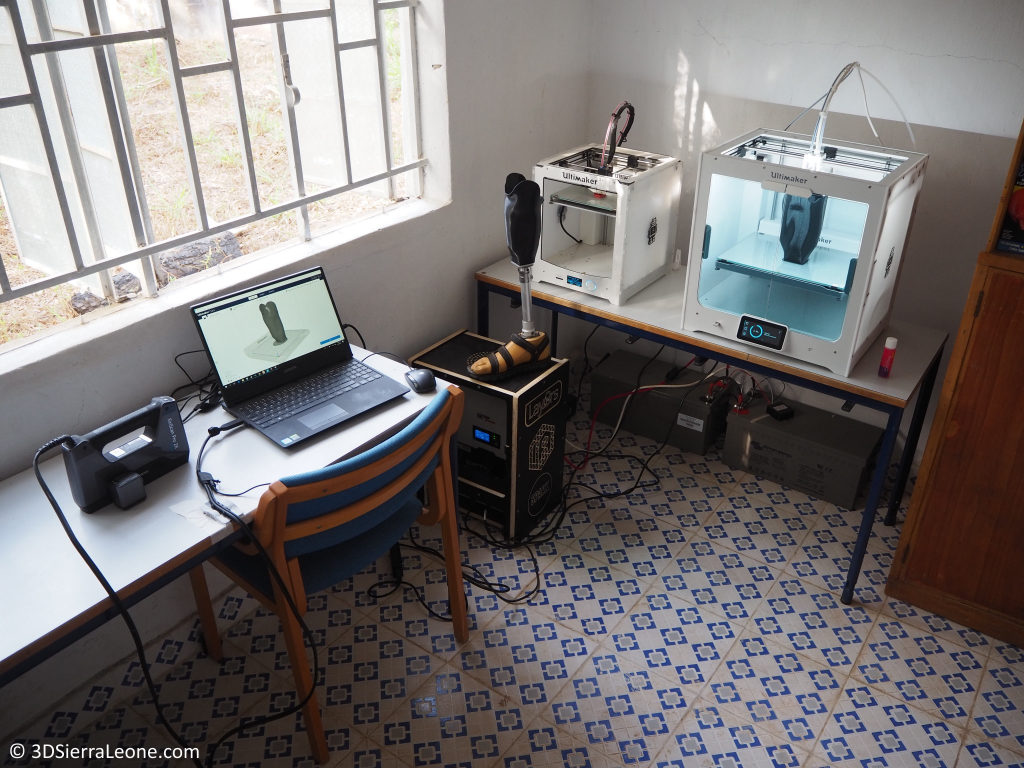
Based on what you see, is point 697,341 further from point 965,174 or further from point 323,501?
point 323,501

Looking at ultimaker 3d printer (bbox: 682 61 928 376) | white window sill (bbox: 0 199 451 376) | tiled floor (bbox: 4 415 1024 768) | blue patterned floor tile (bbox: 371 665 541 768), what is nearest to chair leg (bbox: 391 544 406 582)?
tiled floor (bbox: 4 415 1024 768)

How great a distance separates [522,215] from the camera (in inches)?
92.7

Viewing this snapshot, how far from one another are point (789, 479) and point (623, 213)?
1.14 meters

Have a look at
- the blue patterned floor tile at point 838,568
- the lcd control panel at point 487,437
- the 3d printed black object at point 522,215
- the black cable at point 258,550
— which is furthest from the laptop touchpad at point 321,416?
the blue patterned floor tile at point 838,568

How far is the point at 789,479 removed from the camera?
115 inches

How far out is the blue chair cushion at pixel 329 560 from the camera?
5.98ft

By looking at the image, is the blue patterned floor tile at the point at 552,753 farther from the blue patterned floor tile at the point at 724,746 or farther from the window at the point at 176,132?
the window at the point at 176,132

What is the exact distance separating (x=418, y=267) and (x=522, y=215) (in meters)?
0.51

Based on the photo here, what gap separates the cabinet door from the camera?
2025 millimetres

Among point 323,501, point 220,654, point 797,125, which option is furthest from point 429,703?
Result: point 797,125

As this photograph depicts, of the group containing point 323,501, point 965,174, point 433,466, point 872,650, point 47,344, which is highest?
point 965,174

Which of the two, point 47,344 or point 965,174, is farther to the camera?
point 965,174

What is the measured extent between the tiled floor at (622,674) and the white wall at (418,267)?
31 centimetres

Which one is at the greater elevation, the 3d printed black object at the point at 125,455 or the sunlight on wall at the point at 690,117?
the sunlight on wall at the point at 690,117
